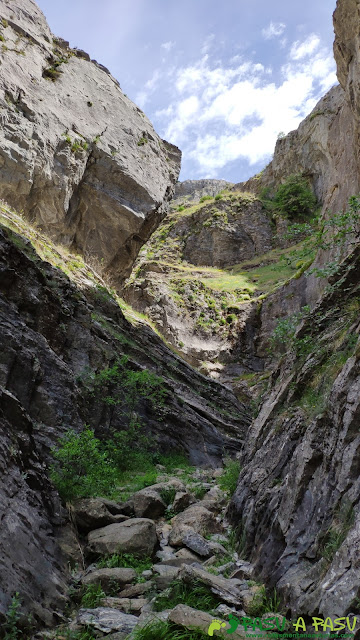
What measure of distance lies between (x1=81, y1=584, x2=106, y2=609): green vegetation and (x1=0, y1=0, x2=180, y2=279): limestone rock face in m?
16.5

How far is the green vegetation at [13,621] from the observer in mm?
3793

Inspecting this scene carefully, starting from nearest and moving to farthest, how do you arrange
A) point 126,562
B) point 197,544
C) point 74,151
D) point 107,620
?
point 107,620 → point 126,562 → point 197,544 → point 74,151

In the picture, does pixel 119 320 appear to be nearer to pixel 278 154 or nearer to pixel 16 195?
pixel 16 195

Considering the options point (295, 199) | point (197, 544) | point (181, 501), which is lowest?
point (181, 501)

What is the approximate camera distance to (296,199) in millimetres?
46125

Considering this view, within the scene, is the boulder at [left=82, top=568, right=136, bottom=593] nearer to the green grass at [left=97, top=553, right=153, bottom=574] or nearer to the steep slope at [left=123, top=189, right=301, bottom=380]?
the green grass at [left=97, top=553, right=153, bottom=574]

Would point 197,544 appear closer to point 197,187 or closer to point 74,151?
point 74,151

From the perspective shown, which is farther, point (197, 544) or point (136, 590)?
point (197, 544)

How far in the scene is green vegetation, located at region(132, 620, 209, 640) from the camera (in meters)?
3.78

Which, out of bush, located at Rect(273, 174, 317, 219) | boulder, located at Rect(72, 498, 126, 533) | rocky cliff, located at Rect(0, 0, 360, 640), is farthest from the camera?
bush, located at Rect(273, 174, 317, 219)

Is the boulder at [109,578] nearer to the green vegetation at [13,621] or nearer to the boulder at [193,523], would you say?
the green vegetation at [13,621]

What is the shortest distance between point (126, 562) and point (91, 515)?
4.24ft

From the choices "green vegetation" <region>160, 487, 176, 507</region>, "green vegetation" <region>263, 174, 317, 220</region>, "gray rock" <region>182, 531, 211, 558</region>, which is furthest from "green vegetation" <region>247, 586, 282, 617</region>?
"green vegetation" <region>263, 174, 317, 220</region>

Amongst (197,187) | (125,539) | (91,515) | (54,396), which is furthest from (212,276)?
(197,187)
